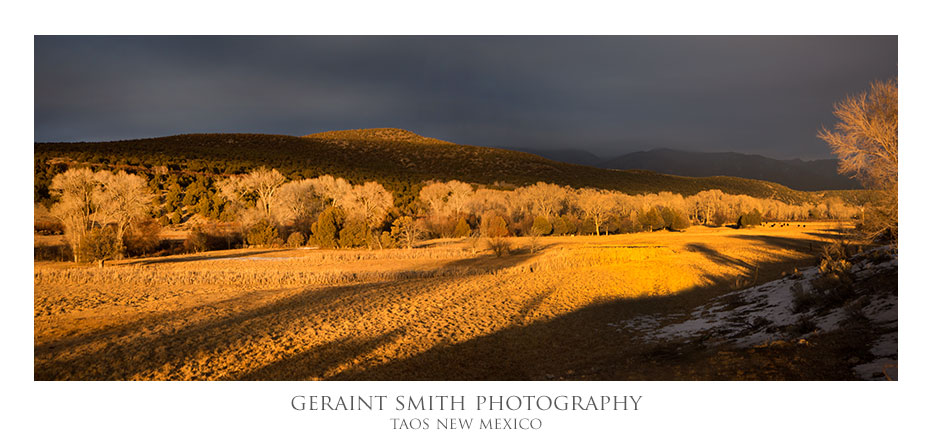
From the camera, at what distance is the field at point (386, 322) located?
18.5 feet

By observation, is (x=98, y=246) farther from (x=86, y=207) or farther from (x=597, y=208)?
(x=597, y=208)

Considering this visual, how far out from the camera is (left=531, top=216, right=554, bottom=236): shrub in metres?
32.0

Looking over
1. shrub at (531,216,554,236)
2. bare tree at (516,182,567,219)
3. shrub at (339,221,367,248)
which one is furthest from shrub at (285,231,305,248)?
bare tree at (516,182,567,219)

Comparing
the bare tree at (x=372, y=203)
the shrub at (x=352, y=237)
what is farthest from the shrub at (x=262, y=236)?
the bare tree at (x=372, y=203)

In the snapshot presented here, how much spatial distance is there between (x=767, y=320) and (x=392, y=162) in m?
62.6

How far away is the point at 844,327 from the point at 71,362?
1015cm

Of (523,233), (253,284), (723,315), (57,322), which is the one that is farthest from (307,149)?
(723,315)

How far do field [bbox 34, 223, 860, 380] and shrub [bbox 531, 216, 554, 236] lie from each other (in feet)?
52.8

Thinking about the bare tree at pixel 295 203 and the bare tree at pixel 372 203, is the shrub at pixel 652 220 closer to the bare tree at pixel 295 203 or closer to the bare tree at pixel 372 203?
the bare tree at pixel 372 203

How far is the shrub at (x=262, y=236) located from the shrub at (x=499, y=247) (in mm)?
12547

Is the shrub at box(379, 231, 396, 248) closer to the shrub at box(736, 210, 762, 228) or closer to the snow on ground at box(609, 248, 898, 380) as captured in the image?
the snow on ground at box(609, 248, 898, 380)

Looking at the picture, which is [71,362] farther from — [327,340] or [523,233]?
[523,233]

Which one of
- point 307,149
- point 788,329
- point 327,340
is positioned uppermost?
point 307,149

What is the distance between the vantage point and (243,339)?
693cm
